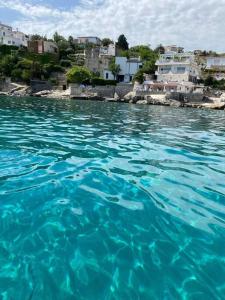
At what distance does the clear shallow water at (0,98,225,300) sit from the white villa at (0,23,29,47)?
104m

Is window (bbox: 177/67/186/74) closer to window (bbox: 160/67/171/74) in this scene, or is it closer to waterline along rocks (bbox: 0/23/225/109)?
waterline along rocks (bbox: 0/23/225/109)

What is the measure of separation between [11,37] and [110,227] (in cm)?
11160

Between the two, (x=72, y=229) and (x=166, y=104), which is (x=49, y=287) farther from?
(x=166, y=104)

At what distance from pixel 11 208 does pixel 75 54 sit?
101 meters

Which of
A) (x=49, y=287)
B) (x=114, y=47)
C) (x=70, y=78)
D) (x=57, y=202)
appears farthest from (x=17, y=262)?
(x=114, y=47)

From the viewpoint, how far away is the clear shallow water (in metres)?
4.20

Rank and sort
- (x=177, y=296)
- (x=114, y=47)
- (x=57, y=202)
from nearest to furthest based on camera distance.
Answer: (x=177, y=296) < (x=57, y=202) < (x=114, y=47)

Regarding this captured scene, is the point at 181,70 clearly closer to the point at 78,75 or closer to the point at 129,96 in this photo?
the point at 129,96

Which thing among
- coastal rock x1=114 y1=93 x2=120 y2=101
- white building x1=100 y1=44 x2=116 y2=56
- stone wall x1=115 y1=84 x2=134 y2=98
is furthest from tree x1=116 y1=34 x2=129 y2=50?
coastal rock x1=114 y1=93 x2=120 y2=101

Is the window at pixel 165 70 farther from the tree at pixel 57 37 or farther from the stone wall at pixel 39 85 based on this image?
the tree at pixel 57 37

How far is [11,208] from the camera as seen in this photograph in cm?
634

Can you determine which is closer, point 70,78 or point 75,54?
point 70,78

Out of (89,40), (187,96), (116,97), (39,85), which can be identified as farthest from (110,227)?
(89,40)

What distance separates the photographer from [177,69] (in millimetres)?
78125
